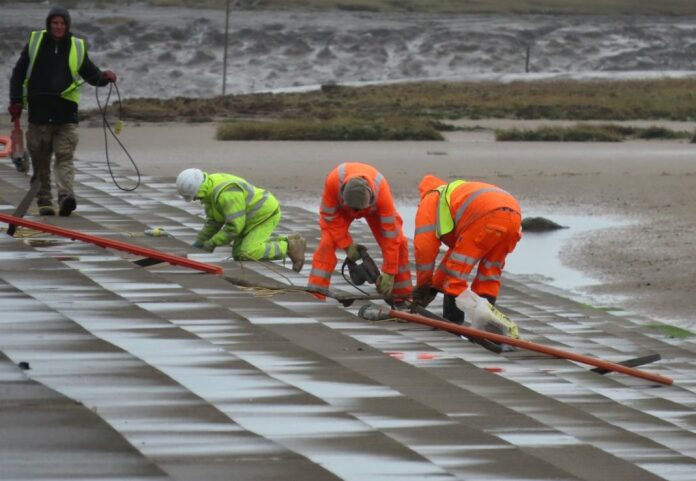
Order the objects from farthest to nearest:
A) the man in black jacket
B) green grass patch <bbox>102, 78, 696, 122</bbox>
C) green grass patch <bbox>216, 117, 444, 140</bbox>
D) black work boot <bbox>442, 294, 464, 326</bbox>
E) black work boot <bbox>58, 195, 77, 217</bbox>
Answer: green grass patch <bbox>102, 78, 696, 122</bbox> < green grass patch <bbox>216, 117, 444, 140</bbox> < black work boot <bbox>58, 195, 77, 217</bbox> < the man in black jacket < black work boot <bbox>442, 294, 464, 326</bbox>

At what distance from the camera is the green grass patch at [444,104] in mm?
47031

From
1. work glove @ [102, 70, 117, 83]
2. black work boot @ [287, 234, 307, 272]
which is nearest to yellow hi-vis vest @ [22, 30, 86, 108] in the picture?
work glove @ [102, 70, 117, 83]

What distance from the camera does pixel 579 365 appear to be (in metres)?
9.35

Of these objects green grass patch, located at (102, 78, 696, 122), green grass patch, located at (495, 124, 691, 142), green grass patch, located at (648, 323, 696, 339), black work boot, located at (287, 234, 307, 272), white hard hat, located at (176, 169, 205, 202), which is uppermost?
white hard hat, located at (176, 169, 205, 202)

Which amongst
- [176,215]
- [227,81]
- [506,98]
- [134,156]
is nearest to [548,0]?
[227,81]

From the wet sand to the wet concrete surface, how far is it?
16.8 ft

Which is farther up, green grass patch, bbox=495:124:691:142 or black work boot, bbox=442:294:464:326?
black work boot, bbox=442:294:464:326

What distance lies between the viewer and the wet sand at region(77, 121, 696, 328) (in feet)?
55.2

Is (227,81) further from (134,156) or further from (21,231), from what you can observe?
(21,231)

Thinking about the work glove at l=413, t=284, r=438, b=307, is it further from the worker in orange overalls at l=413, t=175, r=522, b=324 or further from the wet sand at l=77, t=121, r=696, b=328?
the wet sand at l=77, t=121, r=696, b=328

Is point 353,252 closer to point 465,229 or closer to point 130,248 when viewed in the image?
point 465,229

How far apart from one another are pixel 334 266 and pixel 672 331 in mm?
3548

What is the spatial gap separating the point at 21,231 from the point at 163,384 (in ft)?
19.7

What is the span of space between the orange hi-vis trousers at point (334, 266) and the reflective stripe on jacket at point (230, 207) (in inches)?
64.5
